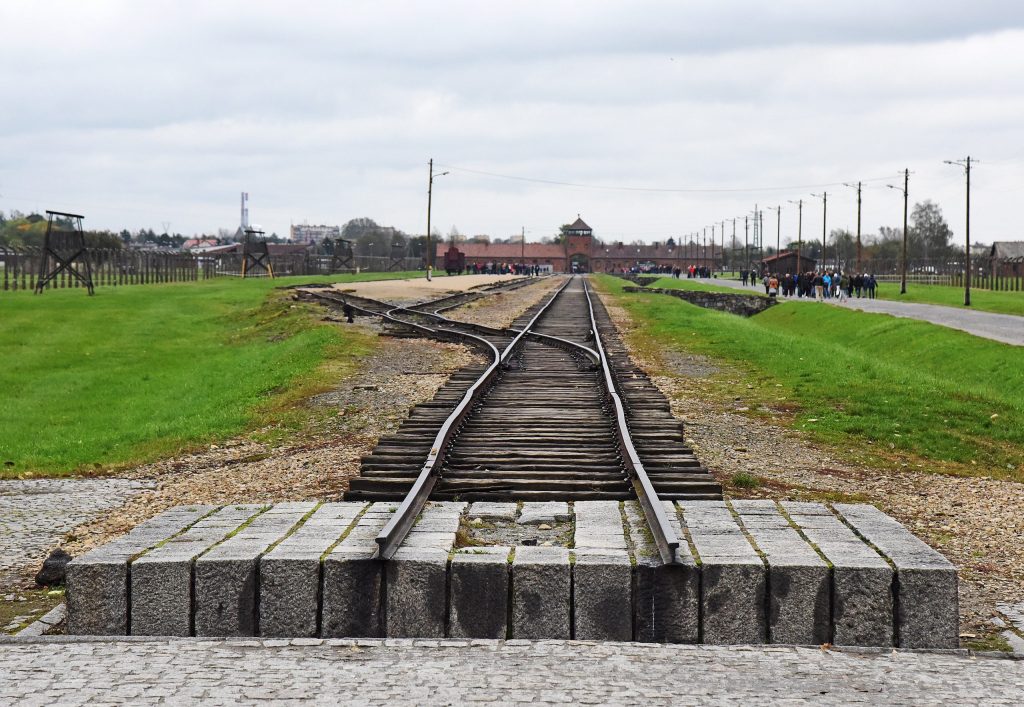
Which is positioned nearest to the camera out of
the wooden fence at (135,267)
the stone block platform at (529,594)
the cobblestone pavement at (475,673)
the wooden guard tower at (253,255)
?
the cobblestone pavement at (475,673)

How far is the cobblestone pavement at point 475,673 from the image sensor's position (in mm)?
4605

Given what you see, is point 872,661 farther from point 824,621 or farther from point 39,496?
point 39,496

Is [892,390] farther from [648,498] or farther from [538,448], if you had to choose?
[648,498]

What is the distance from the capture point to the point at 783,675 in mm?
4953

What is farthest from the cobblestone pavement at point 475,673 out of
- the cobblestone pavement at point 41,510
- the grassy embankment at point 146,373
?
the grassy embankment at point 146,373

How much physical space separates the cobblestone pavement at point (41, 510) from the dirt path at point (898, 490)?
5.04 meters

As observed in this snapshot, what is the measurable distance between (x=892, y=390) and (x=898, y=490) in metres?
7.71

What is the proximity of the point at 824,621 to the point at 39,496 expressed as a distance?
690 centimetres

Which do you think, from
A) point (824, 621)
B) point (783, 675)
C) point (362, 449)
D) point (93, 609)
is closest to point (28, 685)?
point (93, 609)

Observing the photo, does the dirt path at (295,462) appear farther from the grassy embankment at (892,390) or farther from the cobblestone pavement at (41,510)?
A: the grassy embankment at (892,390)

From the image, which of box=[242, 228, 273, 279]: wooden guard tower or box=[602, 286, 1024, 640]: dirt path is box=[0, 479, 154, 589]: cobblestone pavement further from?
box=[242, 228, 273, 279]: wooden guard tower

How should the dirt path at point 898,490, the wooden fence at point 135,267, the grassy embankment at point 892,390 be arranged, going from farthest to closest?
the wooden fence at point 135,267, the grassy embankment at point 892,390, the dirt path at point 898,490

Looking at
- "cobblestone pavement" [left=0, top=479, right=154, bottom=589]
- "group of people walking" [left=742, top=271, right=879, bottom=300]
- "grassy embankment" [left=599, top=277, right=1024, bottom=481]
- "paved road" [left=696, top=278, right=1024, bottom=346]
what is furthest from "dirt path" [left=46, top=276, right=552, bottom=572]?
"group of people walking" [left=742, top=271, right=879, bottom=300]

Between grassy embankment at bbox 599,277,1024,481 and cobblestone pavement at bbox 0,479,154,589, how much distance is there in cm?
728
